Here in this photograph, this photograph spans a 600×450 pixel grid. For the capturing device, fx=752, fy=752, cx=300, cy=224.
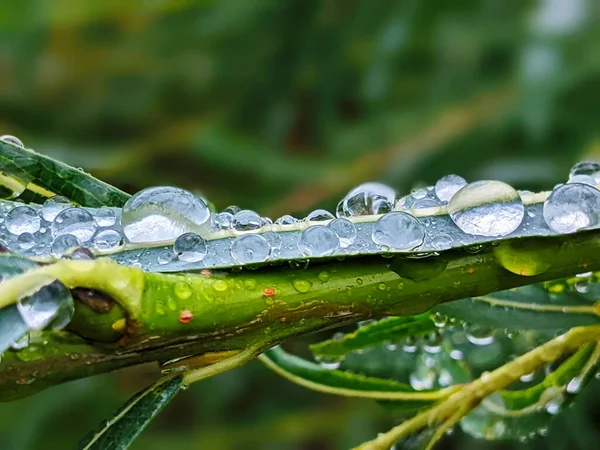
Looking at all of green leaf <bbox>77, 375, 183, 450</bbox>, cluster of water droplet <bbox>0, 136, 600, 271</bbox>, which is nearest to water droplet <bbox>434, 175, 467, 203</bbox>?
cluster of water droplet <bbox>0, 136, 600, 271</bbox>

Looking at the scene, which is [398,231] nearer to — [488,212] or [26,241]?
[488,212]

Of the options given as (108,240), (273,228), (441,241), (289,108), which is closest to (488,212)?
(441,241)

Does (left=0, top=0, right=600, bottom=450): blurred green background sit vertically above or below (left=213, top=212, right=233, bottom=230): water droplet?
above

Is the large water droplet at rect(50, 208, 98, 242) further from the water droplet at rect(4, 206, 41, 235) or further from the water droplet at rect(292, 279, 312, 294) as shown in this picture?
the water droplet at rect(292, 279, 312, 294)

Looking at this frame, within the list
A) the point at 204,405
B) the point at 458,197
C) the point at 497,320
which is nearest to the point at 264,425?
the point at 204,405

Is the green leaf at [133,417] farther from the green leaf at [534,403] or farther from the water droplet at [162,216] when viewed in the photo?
the green leaf at [534,403]

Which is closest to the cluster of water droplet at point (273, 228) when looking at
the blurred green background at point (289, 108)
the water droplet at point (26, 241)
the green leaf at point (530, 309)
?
the water droplet at point (26, 241)
